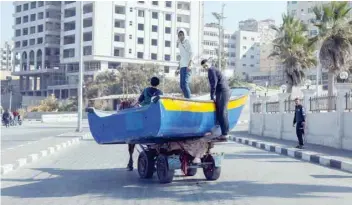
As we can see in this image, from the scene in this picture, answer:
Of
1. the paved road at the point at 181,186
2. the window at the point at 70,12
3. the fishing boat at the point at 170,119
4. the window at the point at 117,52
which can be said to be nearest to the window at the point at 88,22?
the window at the point at 70,12

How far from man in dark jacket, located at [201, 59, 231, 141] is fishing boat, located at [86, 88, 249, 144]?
13cm

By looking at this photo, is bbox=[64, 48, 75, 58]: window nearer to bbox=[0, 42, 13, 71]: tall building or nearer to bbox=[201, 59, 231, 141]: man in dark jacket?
bbox=[201, 59, 231, 141]: man in dark jacket

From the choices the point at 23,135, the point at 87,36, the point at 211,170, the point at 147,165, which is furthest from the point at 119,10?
the point at 211,170

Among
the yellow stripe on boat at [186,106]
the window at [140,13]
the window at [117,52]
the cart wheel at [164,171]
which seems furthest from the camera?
the window at [140,13]

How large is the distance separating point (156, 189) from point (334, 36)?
2097 cm

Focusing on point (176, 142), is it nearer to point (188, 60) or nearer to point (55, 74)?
point (188, 60)

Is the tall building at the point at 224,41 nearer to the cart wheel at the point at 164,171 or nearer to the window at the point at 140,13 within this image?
the window at the point at 140,13

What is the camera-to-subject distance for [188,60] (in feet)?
33.9

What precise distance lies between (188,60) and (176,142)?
5.57 ft

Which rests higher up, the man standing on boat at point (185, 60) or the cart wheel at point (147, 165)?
the man standing on boat at point (185, 60)

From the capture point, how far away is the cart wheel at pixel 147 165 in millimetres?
10484

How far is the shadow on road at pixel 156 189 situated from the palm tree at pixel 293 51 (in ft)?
91.5

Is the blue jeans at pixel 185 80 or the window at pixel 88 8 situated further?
the window at pixel 88 8

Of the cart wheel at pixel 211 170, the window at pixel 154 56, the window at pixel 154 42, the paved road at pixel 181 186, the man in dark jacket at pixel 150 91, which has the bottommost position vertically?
the paved road at pixel 181 186
